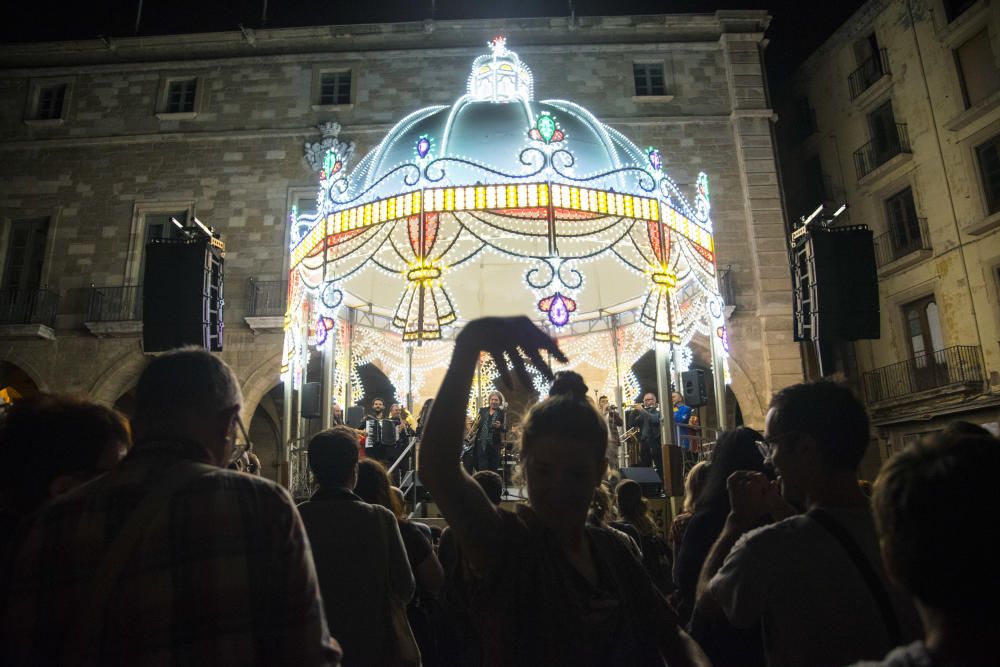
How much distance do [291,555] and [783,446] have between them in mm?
1419

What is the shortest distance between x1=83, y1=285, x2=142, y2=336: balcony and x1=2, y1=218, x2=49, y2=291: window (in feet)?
6.50

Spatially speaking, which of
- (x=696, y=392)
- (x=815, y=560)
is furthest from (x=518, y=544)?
(x=696, y=392)

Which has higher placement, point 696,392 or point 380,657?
point 696,392

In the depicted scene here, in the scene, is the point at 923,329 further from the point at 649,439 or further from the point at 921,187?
the point at 649,439

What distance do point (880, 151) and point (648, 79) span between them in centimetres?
643

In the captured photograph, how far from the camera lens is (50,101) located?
1741 centimetres

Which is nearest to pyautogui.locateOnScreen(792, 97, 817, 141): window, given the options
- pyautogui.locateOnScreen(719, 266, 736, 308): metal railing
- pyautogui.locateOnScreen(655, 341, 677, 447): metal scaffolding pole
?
pyautogui.locateOnScreen(719, 266, 736, 308): metal railing

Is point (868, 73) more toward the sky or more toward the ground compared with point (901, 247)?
more toward the sky

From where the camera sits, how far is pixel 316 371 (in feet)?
53.1

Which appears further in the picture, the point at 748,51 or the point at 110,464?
the point at 748,51

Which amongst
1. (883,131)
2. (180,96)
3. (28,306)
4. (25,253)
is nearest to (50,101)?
(180,96)

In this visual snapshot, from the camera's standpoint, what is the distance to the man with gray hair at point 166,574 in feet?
4.45

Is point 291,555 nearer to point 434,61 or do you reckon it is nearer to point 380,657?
point 380,657

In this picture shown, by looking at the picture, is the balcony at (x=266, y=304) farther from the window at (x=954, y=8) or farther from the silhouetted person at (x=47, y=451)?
the window at (x=954, y=8)
